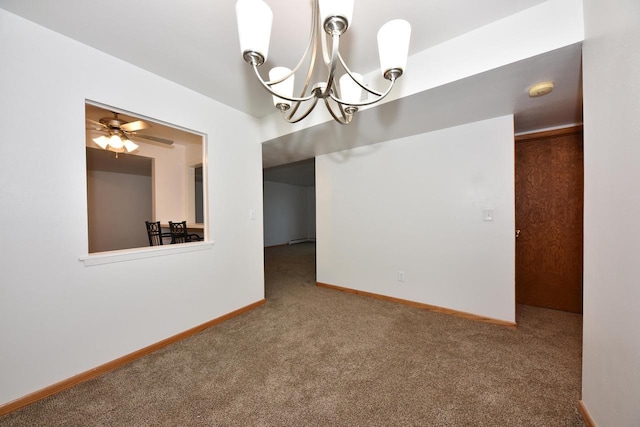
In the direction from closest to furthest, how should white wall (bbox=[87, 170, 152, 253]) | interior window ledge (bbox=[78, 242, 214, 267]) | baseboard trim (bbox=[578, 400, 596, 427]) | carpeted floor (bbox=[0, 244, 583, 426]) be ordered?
baseboard trim (bbox=[578, 400, 596, 427]) → carpeted floor (bbox=[0, 244, 583, 426]) → interior window ledge (bbox=[78, 242, 214, 267]) → white wall (bbox=[87, 170, 152, 253])

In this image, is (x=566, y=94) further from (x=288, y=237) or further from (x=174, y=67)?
(x=288, y=237)

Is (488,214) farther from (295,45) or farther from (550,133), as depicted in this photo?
(295,45)

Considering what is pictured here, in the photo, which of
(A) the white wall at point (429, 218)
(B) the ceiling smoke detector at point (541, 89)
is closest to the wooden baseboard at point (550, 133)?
(A) the white wall at point (429, 218)

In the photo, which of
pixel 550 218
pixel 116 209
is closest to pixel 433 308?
pixel 550 218

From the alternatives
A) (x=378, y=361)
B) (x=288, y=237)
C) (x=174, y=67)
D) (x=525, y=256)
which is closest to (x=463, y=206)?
(x=525, y=256)

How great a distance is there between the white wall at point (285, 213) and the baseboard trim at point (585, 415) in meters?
7.07

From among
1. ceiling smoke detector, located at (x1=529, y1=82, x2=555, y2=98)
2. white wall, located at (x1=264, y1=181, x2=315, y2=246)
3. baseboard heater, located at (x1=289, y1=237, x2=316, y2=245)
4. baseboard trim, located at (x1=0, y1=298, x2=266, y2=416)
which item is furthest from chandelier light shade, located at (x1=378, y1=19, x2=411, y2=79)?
baseboard heater, located at (x1=289, y1=237, x2=316, y2=245)

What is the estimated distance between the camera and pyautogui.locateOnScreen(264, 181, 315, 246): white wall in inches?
306

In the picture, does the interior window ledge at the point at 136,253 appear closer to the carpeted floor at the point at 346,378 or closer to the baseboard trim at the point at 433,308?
the carpeted floor at the point at 346,378

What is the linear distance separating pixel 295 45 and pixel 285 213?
22.6 ft

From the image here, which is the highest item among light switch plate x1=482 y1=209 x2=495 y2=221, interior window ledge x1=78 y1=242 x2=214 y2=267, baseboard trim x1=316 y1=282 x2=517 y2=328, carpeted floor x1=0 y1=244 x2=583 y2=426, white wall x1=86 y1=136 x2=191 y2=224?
white wall x1=86 y1=136 x2=191 y2=224

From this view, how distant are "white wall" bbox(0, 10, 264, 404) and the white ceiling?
20 cm

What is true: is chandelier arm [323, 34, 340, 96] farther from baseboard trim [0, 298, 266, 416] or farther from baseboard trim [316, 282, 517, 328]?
baseboard trim [316, 282, 517, 328]

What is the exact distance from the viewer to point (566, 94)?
72.3 inches
